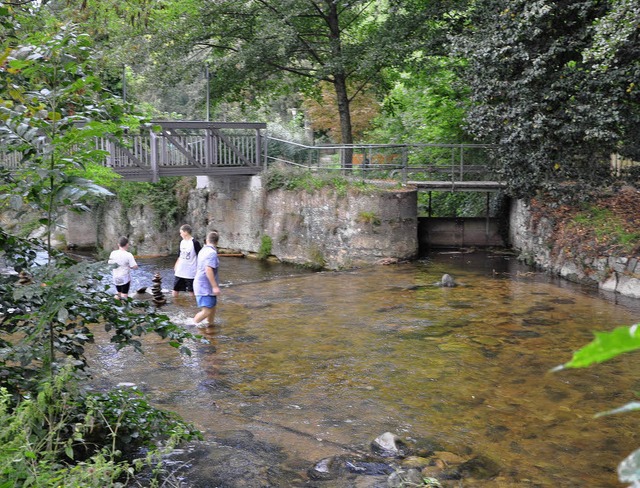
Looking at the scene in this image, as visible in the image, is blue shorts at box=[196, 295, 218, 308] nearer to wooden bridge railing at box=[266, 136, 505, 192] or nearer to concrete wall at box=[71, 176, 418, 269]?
concrete wall at box=[71, 176, 418, 269]

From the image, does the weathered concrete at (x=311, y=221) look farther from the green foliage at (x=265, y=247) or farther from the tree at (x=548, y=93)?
the tree at (x=548, y=93)

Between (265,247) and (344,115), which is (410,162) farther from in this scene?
(265,247)

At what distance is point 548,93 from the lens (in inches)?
598

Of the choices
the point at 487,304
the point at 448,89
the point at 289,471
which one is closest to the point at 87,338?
the point at 289,471

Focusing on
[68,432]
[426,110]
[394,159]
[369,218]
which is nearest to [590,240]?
[369,218]

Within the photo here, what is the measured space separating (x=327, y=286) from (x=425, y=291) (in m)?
2.19

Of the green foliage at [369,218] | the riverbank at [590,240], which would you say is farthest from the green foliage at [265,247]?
the riverbank at [590,240]

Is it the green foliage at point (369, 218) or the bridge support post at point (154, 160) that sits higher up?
the bridge support post at point (154, 160)

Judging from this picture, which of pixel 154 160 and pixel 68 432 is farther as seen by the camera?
pixel 154 160

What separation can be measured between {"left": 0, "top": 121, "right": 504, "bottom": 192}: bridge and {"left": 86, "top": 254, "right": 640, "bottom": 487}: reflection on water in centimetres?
581

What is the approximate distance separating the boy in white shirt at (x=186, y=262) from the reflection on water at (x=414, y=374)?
340mm

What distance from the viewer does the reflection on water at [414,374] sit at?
7125 mm

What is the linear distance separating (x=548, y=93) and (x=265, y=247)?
9.85 meters

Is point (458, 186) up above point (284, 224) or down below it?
above
